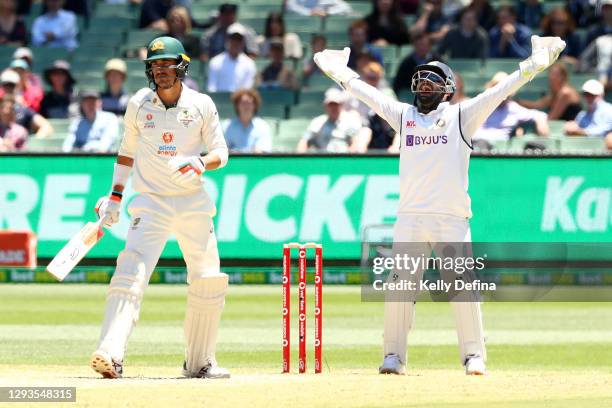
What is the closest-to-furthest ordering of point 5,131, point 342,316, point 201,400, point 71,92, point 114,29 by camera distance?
point 201,400
point 342,316
point 5,131
point 71,92
point 114,29

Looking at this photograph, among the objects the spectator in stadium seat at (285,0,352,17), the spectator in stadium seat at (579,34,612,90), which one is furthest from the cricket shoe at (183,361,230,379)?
the spectator in stadium seat at (285,0,352,17)

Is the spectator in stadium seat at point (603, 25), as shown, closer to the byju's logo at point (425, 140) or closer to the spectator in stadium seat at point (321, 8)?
the spectator in stadium seat at point (321, 8)

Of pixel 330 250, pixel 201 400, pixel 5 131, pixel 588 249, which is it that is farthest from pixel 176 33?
pixel 201 400

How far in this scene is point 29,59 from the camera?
22156 mm

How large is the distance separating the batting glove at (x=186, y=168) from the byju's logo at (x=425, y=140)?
1.47 metres

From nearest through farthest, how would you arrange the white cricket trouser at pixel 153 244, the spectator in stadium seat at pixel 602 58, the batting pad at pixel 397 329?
the white cricket trouser at pixel 153 244 → the batting pad at pixel 397 329 → the spectator in stadium seat at pixel 602 58

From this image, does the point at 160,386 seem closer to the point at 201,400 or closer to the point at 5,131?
the point at 201,400

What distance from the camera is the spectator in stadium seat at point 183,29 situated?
850 inches

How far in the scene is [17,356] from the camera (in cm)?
1167

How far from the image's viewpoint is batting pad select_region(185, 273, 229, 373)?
32.7 ft

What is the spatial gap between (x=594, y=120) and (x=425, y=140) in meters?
9.09

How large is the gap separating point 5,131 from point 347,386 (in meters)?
11.3

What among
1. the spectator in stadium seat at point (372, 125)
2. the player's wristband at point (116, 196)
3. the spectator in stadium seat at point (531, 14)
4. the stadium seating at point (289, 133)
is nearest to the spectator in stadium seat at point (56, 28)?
the stadium seating at point (289, 133)

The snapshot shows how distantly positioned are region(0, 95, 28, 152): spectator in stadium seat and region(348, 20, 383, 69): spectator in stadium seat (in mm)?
4607
